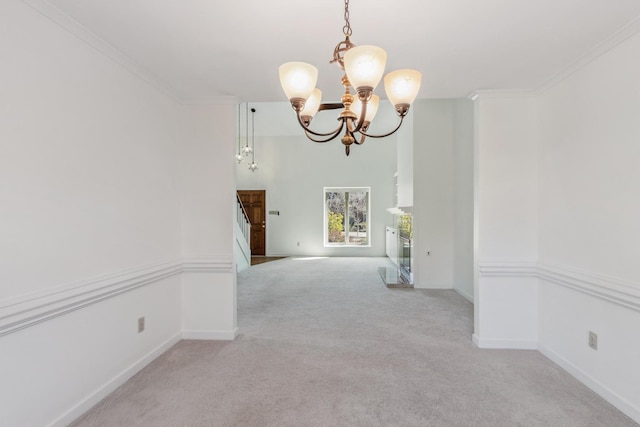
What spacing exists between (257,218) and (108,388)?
284 inches

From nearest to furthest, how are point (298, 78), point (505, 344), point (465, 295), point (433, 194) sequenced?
point (298, 78) → point (505, 344) → point (465, 295) → point (433, 194)

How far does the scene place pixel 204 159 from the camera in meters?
3.13

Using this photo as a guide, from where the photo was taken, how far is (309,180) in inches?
360

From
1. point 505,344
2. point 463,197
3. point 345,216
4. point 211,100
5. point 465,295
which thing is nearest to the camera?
point 505,344

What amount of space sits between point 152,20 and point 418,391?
2.93 meters

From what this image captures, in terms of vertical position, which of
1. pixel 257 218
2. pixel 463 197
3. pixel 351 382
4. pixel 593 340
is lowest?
pixel 351 382

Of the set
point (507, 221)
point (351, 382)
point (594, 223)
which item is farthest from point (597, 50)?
point (351, 382)

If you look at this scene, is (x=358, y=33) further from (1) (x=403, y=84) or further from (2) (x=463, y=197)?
(2) (x=463, y=197)

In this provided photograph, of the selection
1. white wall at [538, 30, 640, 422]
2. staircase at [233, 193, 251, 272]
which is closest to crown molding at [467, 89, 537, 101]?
white wall at [538, 30, 640, 422]

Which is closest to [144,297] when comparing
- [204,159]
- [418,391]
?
[204,159]

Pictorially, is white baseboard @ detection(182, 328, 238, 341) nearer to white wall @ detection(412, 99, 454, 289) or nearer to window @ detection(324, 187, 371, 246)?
white wall @ detection(412, 99, 454, 289)

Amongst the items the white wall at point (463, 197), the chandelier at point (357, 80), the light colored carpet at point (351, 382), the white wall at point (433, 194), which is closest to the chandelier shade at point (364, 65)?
the chandelier at point (357, 80)

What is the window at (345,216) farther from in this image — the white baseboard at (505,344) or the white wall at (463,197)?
the white baseboard at (505,344)

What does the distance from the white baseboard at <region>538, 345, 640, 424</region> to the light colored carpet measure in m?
0.04
